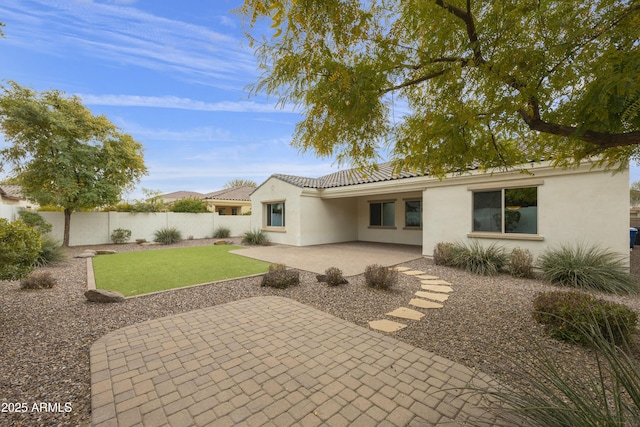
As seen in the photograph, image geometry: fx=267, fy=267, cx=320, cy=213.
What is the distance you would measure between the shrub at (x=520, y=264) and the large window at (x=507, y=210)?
1174 millimetres

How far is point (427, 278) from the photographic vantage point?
7.55 metres

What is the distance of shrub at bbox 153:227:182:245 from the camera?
667 inches

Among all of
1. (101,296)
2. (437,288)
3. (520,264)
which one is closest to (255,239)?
(101,296)

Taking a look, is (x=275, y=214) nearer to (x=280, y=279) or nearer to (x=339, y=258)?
(x=339, y=258)

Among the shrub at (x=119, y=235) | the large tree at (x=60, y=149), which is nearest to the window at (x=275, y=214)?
the large tree at (x=60, y=149)

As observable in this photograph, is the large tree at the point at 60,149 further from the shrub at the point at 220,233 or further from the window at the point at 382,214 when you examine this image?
the window at the point at 382,214

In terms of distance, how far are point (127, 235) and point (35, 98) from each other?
7927 millimetres

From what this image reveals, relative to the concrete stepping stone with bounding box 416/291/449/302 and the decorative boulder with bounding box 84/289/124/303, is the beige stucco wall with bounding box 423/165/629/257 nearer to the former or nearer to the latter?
the concrete stepping stone with bounding box 416/291/449/302

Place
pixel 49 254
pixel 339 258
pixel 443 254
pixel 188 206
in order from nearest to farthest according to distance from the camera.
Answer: pixel 443 254 < pixel 49 254 < pixel 339 258 < pixel 188 206

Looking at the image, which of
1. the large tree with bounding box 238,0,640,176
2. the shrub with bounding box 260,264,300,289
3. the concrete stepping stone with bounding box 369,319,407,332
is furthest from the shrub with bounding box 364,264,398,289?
the large tree with bounding box 238,0,640,176

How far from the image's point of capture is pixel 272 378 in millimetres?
2980

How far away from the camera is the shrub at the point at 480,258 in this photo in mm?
8195

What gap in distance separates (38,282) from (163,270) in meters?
2.87

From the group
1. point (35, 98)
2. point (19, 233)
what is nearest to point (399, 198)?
point (19, 233)
